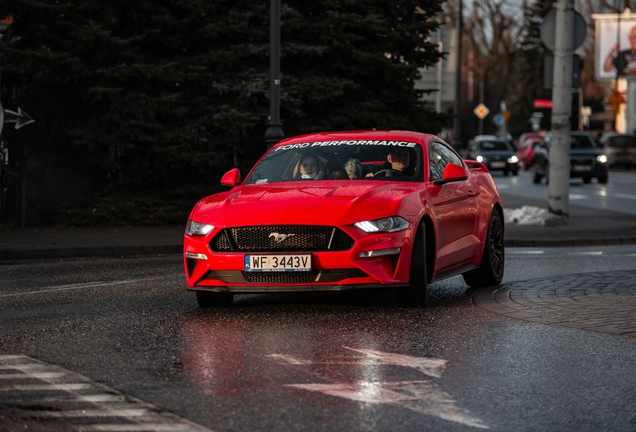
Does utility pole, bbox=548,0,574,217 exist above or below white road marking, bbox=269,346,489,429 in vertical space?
above

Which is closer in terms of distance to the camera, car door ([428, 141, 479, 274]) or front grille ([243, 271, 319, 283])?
front grille ([243, 271, 319, 283])

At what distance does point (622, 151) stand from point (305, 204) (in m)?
54.2

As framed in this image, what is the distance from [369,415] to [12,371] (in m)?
2.35

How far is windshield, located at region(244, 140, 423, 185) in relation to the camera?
11.0m

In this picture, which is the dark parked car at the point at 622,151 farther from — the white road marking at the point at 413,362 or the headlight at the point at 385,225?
the white road marking at the point at 413,362

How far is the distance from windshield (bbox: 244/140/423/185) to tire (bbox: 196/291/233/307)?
131cm

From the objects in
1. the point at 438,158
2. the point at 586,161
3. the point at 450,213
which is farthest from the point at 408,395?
the point at 586,161

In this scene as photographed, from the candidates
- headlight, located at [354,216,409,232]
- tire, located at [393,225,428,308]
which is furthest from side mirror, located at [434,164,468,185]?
headlight, located at [354,216,409,232]

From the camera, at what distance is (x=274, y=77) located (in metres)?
19.6

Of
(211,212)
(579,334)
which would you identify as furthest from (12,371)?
(579,334)

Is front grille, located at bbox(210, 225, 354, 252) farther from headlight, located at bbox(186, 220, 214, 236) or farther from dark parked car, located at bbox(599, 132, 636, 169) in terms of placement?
dark parked car, located at bbox(599, 132, 636, 169)

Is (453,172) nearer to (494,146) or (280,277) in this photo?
(280,277)

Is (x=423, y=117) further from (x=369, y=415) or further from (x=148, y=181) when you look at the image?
(x=369, y=415)

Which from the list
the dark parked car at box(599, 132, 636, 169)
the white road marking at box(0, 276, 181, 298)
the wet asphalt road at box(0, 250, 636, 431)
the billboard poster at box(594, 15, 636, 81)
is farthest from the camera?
the billboard poster at box(594, 15, 636, 81)
